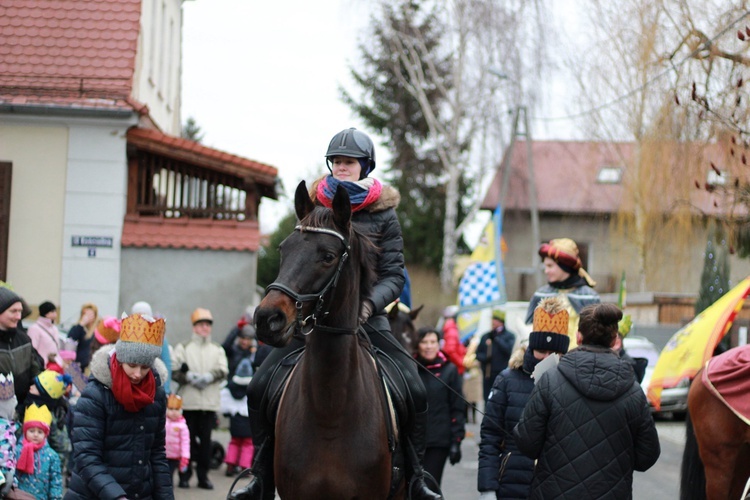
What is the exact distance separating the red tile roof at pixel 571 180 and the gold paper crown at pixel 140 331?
25.7 m

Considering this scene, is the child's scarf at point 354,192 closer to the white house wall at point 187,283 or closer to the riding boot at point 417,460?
the riding boot at point 417,460

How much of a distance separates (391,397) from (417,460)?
17.6 inches

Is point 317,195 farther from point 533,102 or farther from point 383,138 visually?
point 383,138

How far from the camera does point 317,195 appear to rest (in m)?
6.94

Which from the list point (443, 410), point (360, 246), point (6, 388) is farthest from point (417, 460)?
point (443, 410)

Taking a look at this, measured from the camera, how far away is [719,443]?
8.22 m

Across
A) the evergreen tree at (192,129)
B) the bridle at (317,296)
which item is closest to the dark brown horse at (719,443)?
the bridle at (317,296)

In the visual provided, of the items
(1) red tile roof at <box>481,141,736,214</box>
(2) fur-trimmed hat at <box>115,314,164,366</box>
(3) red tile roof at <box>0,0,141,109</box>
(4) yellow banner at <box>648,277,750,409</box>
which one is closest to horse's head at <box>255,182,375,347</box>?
(2) fur-trimmed hat at <box>115,314,164,366</box>

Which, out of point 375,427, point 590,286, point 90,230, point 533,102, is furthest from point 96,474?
point 533,102

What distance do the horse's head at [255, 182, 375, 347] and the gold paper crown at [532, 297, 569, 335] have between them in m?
1.65

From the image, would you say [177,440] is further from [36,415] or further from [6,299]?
[6,299]

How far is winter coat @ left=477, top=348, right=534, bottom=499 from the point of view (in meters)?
7.54

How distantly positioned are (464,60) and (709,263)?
40.1 ft

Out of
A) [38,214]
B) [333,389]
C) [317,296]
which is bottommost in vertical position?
[333,389]
